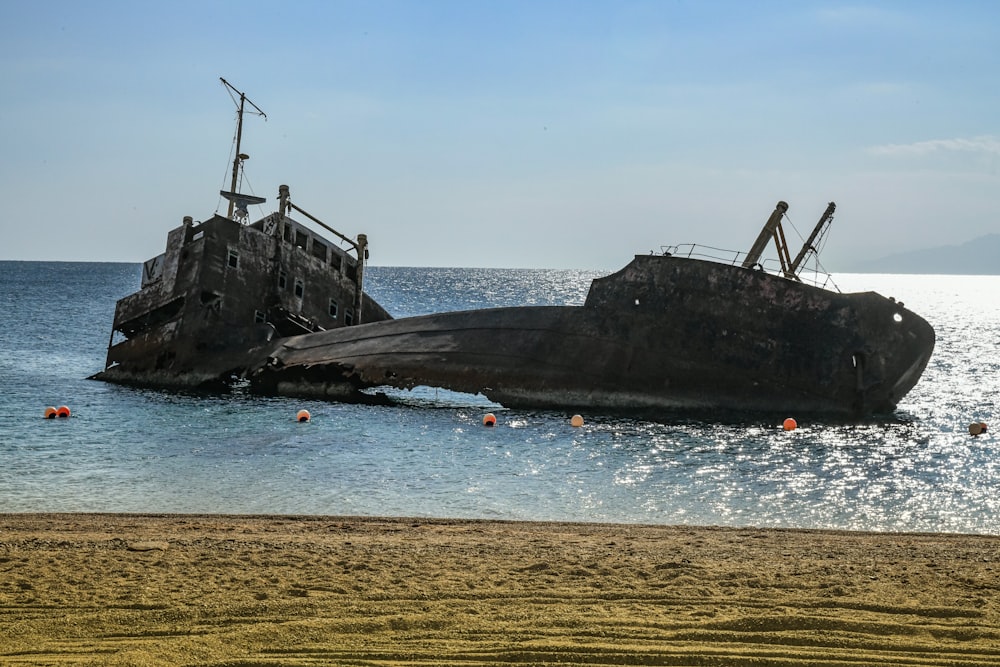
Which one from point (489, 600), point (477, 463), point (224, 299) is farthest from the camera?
point (224, 299)

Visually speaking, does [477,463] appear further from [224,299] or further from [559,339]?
[224,299]

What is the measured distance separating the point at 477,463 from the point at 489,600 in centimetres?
913

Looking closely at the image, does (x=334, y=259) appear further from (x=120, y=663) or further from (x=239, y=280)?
(x=120, y=663)

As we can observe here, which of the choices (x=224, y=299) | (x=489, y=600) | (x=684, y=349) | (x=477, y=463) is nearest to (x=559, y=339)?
(x=684, y=349)

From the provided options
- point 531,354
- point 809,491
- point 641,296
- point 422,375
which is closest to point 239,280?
point 422,375

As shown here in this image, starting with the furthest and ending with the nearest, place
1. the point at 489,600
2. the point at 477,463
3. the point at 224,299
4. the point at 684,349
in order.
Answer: the point at 224,299
the point at 684,349
the point at 477,463
the point at 489,600

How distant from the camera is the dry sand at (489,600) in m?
→ 5.16

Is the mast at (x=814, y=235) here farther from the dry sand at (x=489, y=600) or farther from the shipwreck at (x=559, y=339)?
the dry sand at (x=489, y=600)

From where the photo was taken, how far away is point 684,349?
2069 centimetres

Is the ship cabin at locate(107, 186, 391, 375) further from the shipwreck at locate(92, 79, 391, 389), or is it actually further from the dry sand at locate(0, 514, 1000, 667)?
the dry sand at locate(0, 514, 1000, 667)

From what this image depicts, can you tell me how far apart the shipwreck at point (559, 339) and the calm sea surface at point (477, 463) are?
37.9 inches

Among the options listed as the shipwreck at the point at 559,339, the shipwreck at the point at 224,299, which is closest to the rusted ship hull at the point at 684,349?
the shipwreck at the point at 559,339

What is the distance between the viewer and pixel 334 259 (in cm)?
2917

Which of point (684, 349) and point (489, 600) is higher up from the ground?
point (684, 349)
